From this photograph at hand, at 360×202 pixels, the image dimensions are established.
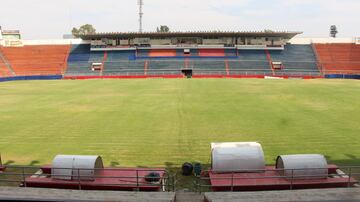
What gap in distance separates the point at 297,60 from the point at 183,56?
91.8 feet

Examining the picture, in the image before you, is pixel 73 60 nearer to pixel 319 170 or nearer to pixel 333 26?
pixel 319 170

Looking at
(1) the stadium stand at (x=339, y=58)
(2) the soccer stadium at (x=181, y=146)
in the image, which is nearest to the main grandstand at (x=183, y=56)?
(1) the stadium stand at (x=339, y=58)

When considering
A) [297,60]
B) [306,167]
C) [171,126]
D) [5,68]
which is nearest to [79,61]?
[5,68]

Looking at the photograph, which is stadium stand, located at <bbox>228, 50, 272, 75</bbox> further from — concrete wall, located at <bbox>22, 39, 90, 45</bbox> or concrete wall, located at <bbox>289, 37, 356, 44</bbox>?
concrete wall, located at <bbox>22, 39, 90, 45</bbox>

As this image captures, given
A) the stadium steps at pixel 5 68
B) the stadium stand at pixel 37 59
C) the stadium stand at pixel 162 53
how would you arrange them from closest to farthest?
the stadium steps at pixel 5 68
the stadium stand at pixel 37 59
the stadium stand at pixel 162 53

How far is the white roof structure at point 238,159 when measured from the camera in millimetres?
13742

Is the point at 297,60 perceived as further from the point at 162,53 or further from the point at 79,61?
the point at 79,61

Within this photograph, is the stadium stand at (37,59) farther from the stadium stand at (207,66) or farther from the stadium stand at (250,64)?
the stadium stand at (250,64)

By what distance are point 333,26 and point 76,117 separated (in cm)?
14134

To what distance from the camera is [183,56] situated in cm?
8731

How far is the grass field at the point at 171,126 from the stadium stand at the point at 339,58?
41851 mm

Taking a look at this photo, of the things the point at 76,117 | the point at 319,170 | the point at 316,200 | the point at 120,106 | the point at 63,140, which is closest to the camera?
the point at 316,200

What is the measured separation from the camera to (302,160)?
13148mm

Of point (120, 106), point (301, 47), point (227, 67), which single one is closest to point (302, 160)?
point (120, 106)
